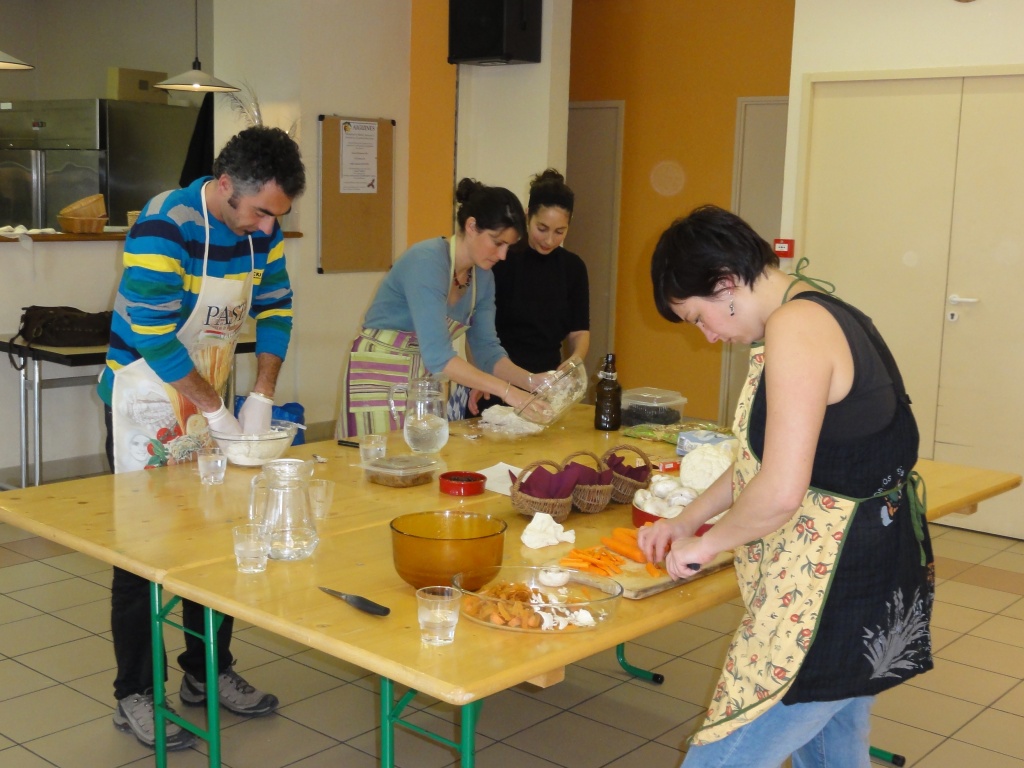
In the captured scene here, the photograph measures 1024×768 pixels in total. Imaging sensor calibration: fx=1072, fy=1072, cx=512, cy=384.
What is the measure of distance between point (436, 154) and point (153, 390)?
418 centimetres

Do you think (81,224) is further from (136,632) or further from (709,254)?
(709,254)

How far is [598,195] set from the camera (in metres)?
7.45

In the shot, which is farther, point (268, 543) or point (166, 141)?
point (166, 141)

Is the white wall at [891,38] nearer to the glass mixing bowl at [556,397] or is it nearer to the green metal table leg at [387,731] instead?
the glass mixing bowl at [556,397]

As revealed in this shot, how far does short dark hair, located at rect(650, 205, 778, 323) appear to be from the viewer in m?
1.64

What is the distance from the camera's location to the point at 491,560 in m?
1.91

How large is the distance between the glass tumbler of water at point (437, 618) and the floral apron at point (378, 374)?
1668 mm

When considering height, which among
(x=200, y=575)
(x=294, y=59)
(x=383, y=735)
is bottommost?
(x=383, y=735)

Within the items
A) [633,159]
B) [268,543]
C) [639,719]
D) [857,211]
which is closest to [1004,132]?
[857,211]

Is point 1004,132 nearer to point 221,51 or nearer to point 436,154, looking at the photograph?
point 436,154

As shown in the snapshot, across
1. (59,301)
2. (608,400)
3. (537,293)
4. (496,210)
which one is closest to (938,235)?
(537,293)

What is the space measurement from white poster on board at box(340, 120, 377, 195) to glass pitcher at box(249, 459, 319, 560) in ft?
14.4

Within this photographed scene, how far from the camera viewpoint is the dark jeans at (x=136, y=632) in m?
2.66

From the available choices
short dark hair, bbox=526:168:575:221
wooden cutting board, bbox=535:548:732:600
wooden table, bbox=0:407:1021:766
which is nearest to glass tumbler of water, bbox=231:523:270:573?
wooden table, bbox=0:407:1021:766
